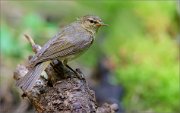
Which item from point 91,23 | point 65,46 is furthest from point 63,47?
point 91,23

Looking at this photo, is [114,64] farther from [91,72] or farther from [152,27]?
[152,27]

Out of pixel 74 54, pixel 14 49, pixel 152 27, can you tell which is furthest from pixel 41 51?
pixel 152 27

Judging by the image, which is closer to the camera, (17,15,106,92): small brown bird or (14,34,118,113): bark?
(14,34,118,113): bark

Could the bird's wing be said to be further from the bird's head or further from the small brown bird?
the bird's head

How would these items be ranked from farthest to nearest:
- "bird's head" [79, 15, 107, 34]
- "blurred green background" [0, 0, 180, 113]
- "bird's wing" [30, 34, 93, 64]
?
"blurred green background" [0, 0, 180, 113], "bird's head" [79, 15, 107, 34], "bird's wing" [30, 34, 93, 64]

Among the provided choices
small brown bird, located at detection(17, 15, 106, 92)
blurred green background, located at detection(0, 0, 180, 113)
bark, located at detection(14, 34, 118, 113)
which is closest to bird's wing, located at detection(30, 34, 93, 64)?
small brown bird, located at detection(17, 15, 106, 92)

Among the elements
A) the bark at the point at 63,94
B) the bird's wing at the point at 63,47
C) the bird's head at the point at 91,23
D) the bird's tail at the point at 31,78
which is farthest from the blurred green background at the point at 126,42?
the bird's tail at the point at 31,78

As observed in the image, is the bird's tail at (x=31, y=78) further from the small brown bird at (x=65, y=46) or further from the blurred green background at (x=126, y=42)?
the blurred green background at (x=126, y=42)

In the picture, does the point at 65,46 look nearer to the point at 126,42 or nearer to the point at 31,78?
the point at 31,78

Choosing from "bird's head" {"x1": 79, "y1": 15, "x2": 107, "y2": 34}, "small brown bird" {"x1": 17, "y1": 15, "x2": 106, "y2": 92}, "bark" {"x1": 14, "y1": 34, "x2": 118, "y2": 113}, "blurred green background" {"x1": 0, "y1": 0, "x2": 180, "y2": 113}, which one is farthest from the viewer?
"blurred green background" {"x1": 0, "y1": 0, "x2": 180, "y2": 113}
